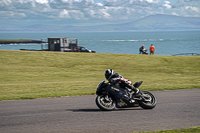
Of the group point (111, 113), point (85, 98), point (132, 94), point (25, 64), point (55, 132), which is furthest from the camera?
point (25, 64)

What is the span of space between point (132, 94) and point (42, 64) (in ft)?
74.2

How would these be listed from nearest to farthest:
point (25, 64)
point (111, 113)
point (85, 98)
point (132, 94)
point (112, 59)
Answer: point (111, 113) → point (132, 94) → point (85, 98) → point (25, 64) → point (112, 59)

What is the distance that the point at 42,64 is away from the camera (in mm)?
30703

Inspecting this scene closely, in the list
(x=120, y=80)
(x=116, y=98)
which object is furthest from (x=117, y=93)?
(x=120, y=80)

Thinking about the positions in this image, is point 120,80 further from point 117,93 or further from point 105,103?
point 105,103

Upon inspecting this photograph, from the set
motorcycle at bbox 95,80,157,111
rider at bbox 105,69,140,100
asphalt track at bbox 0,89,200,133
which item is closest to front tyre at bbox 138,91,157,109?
motorcycle at bbox 95,80,157,111

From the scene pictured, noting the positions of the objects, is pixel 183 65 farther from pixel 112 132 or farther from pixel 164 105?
pixel 112 132

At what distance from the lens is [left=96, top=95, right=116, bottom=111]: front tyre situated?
29.9ft

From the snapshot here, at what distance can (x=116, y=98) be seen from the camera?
30.7 ft

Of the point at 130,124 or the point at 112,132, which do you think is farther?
the point at 130,124

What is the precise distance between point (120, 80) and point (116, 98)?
67 cm

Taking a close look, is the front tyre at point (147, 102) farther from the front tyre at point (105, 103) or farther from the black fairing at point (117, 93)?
the front tyre at point (105, 103)

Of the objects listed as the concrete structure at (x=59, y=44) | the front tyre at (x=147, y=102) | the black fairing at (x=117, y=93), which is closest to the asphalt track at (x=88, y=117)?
the front tyre at (x=147, y=102)

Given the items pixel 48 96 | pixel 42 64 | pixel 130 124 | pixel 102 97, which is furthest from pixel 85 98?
pixel 42 64
